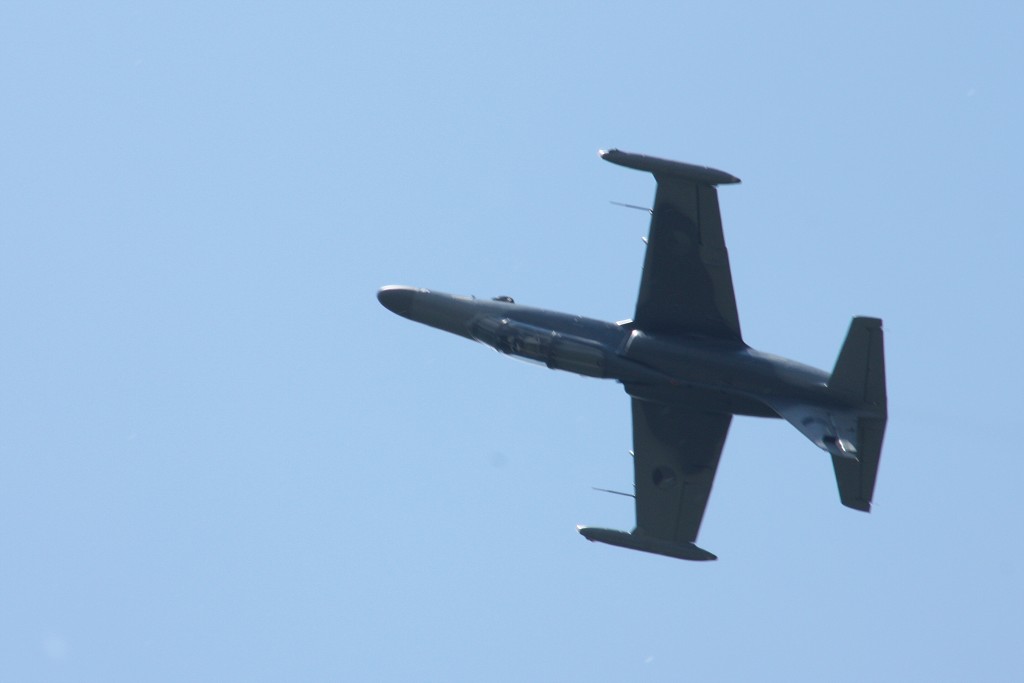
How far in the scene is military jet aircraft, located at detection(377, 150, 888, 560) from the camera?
36062 millimetres

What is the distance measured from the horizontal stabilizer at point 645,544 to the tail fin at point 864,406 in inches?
190

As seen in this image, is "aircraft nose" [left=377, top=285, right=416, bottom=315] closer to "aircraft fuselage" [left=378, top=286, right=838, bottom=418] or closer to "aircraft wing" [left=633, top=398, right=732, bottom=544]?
"aircraft fuselage" [left=378, top=286, right=838, bottom=418]

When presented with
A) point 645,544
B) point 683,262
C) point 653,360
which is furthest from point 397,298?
point 645,544

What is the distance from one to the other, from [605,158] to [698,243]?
2.77 metres

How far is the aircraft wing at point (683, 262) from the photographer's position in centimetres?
3778

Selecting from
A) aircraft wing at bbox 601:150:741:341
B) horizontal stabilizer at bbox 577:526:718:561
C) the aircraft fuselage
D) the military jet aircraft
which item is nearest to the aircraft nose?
the military jet aircraft

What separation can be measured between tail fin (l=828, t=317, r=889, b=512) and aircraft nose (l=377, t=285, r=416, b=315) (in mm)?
11023

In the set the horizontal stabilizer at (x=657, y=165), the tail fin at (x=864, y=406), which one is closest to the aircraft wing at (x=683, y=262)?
the horizontal stabilizer at (x=657, y=165)

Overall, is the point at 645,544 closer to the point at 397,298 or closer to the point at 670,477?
the point at 670,477

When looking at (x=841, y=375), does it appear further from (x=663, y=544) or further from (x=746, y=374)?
(x=663, y=544)

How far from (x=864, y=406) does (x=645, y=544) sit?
6716mm

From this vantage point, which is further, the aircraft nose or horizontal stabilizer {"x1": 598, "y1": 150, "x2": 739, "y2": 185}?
the aircraft nose

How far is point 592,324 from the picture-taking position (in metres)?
39.2

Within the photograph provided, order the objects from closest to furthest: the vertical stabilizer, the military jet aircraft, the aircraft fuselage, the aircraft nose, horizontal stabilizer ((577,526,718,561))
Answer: the vertical stabilizer → the military jet aircraft → the aircraft fuselage → horizontal stabilizer ((577,526,718,561)) → the aircraft nose
